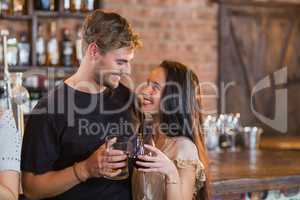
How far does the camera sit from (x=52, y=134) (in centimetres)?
228

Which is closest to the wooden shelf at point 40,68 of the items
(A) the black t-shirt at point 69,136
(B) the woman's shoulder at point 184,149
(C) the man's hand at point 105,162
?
(A) the black t-shirt at point 69,136

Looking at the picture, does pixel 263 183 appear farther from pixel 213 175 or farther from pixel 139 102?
Result: pixel 139 102

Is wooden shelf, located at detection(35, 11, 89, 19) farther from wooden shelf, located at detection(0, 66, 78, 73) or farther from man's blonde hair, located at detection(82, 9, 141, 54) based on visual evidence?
man's blonde hair, located at detection(82, 9, 141, 54)

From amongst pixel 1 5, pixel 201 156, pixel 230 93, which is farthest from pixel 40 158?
pixel 230 93

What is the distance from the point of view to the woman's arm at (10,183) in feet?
5.83

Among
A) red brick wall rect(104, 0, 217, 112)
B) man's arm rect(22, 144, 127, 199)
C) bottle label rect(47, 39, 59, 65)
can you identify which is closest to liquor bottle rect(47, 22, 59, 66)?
bottle label rect(47, 39, 59, 65)

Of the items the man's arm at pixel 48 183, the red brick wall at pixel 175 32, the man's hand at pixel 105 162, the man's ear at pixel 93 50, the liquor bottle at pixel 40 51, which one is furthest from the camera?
the red brick wall at pixel 175 32

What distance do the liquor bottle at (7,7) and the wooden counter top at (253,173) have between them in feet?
6.80

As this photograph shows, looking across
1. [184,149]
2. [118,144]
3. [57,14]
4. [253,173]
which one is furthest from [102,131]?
[57,14]

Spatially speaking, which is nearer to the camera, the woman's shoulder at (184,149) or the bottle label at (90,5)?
the woman's shoulder at (184,149)

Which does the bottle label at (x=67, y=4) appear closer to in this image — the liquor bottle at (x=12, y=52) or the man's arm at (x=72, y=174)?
the liquor bottle at (x=12, y=52)

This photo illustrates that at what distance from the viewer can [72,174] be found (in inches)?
86.8

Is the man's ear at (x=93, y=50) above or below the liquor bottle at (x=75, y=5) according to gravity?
below

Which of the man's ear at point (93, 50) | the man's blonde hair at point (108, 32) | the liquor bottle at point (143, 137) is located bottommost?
the liquor bottle at point (143, 137)
